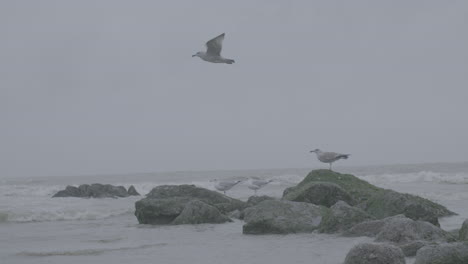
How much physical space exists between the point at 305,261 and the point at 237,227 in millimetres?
4012

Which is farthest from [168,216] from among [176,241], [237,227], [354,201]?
[354,201]

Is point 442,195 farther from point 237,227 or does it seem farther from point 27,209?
point 27,209

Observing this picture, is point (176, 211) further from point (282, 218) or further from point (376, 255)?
point (376, 255)

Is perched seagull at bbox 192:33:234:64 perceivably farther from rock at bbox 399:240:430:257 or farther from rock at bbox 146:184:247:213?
rock at bbox 399:240:430:257

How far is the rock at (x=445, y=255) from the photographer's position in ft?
20.2

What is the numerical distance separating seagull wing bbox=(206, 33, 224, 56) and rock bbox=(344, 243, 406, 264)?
20.2 ft

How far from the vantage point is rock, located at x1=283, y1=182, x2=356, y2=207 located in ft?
40.3

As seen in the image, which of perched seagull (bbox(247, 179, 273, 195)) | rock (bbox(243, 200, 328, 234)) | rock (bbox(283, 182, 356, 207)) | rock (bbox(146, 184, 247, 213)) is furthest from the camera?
perched seagull (bbox(247, 179, 273, 195))

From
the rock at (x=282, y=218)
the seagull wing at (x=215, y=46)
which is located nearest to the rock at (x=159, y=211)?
the rock at (x=282, y=218)

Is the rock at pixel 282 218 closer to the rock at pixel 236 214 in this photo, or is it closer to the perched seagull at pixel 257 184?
the rock at pixel 236 214

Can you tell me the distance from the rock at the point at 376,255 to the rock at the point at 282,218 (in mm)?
3767

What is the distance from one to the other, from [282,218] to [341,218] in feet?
3.14

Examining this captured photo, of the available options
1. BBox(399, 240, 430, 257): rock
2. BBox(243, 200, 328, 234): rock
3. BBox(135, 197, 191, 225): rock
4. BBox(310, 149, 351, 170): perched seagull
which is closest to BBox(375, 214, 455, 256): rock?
BBox(399, 240, 430, 257): rock

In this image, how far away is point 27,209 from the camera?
17.0 meters
